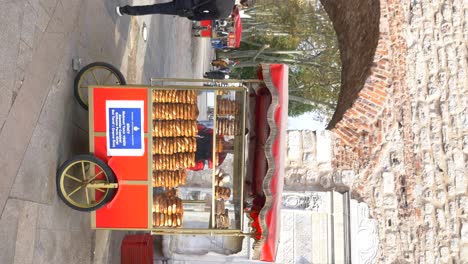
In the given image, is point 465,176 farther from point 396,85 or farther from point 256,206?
point 256,206

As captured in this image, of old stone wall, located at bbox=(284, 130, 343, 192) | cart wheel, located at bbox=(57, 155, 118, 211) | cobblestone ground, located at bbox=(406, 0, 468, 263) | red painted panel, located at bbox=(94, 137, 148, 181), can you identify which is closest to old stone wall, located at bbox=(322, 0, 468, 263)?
cobblestone ground, located at bbox=(406, 0, 468, 263)

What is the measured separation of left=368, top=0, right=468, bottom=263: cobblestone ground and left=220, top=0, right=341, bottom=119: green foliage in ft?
39.4

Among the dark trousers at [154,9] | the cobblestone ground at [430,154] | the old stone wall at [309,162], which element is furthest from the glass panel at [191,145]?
the cobblestone ground at [430,154]

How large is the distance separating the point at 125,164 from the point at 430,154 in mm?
3727

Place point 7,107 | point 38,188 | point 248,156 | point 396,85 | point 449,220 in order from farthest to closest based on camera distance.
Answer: point 396,85 → point 449,220 → point 248,156 → point 38,188 → point 7,107

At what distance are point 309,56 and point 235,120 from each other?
1654 cm

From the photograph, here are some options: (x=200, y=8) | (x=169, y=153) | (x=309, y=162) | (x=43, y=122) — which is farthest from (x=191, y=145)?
(x=309, y=162)

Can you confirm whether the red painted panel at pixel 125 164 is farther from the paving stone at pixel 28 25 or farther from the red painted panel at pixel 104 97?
the paving stone at pixel 28 25

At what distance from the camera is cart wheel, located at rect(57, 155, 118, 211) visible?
14.2ft

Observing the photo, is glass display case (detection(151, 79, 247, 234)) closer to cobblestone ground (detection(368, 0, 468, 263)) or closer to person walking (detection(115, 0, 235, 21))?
person walking (detection(115, 0, 235, 21))

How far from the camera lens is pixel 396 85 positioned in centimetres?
621

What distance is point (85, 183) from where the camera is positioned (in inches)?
176

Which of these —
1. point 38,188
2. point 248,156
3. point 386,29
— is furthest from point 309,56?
point 38,188

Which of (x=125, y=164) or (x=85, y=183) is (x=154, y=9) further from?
(x=85, y=183)
